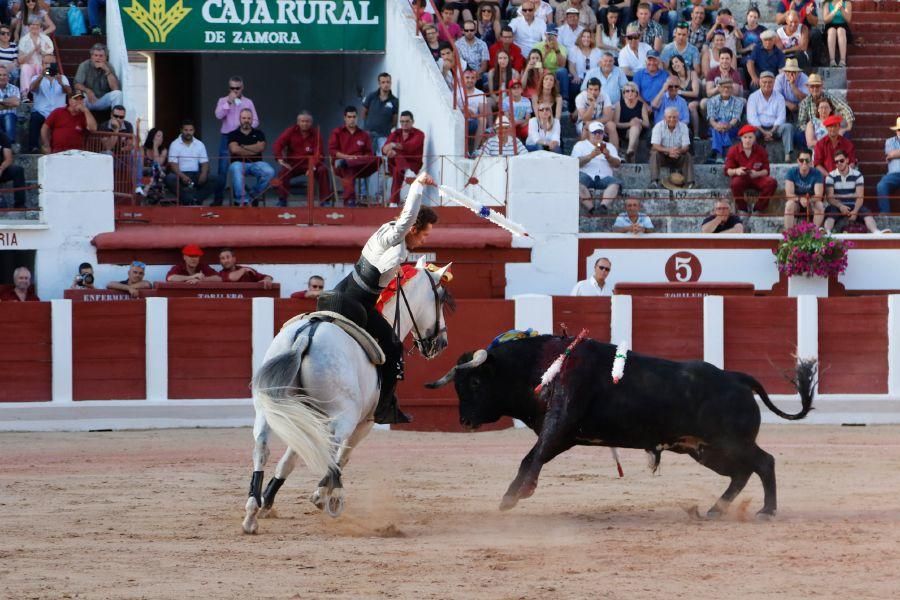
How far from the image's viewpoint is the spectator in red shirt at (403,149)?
1689cm

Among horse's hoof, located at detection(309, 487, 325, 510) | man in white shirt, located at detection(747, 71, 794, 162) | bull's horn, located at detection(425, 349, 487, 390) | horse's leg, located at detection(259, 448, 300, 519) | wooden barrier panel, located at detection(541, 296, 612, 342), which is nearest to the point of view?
horse's hoof, located at detection(309, 487, 325, 510)

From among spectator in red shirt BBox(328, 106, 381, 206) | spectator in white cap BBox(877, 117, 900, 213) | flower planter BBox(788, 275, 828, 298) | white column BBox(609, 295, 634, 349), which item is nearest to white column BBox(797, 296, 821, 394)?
flower planter BBox(788, 275, 828, 298)

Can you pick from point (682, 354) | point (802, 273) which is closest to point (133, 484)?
point (682, 354)

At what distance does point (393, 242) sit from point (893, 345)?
7965 mm

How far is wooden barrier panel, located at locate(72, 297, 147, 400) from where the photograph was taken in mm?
14594

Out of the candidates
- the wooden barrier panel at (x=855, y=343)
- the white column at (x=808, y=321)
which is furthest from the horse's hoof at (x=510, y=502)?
the wooden barrier panel at (x=855, y=343)

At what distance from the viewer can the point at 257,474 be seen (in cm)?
841

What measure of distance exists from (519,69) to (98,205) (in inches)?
203

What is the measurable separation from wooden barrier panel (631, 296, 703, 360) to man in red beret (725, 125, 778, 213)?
2256mm

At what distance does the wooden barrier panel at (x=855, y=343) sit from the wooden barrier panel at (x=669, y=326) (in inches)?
46.7

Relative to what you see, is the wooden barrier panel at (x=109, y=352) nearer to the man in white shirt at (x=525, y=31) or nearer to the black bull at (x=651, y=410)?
the black bull at (x=651, y=410)

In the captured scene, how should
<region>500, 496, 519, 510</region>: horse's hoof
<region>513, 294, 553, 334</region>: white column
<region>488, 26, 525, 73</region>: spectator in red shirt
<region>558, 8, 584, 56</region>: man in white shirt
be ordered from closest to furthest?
<region>500, 496, 519, 510</region>: horse's hoof
<region>513, 294, 553, 334</region>: white column
<region>488, 26, 525, 73</region>: spectator in red shirt
<region>558, 8, 584, 56</region>: man in white shirt

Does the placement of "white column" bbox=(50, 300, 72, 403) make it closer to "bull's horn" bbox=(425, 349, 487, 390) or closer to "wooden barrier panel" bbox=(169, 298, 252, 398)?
"wooden barrier panel" bbox=(169, 298, 252, 398)

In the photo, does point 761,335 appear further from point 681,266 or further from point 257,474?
point 257,474
